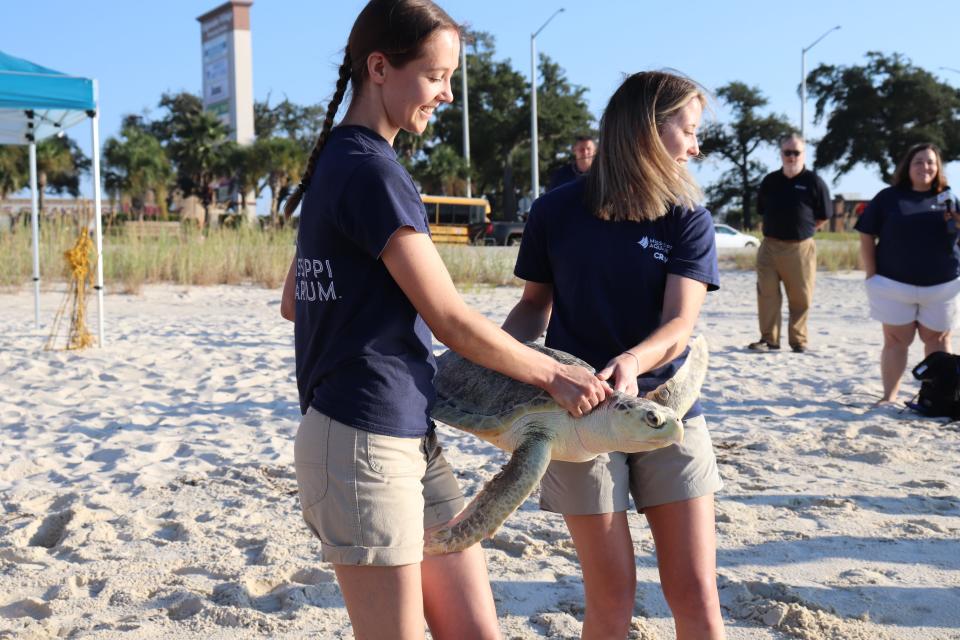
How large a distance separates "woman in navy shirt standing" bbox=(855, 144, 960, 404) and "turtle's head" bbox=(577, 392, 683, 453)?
4.46 m

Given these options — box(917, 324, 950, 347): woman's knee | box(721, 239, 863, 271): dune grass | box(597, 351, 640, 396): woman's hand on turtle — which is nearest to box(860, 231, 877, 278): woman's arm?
box(917, 324, 950, 347): woman's knee

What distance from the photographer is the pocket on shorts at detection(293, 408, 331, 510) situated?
1664mm

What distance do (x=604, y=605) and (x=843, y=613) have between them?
122 cm

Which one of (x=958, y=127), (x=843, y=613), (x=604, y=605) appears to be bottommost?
(x=843, y=613)

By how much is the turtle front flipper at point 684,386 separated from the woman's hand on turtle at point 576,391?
0.39m

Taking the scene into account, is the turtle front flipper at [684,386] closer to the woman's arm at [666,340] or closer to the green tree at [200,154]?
the woman's arm at [666,340]

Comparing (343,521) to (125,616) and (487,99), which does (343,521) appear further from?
(487,99)

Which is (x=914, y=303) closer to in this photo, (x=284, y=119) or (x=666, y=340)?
(x=666, y=340)

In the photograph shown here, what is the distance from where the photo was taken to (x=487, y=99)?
172ft

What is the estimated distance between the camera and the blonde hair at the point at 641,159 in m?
2.21

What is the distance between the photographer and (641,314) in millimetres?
2254

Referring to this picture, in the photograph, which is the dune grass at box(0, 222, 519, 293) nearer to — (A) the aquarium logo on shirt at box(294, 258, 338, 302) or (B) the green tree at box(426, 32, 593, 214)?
(A) the aquarium logo on shirt at box(294, 258, 338, 302)

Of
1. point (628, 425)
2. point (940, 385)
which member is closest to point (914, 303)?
point (940, 385)

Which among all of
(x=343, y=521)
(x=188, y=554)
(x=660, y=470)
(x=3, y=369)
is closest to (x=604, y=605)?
(x=660, y=470)
